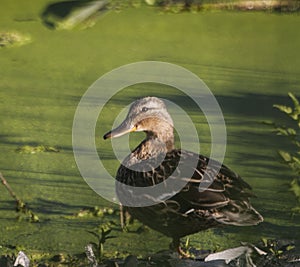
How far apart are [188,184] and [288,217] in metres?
0.47

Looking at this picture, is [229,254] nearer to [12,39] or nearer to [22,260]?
[22,260]

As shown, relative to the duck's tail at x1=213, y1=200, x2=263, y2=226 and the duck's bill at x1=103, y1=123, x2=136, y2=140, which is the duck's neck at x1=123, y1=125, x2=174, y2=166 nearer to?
the duck's bill at x1=103, y1=123, x2=136, y2=140

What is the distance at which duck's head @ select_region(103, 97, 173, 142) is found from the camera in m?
4.08

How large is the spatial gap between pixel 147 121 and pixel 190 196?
304 mm

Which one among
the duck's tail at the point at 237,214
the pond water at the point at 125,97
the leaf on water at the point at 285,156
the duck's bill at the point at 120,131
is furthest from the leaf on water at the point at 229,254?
the duck's bill at the point at 120,131

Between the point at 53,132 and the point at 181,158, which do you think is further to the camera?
the point at 53,132

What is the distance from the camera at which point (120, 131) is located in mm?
4074

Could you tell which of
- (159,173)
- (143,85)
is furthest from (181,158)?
(143,85)

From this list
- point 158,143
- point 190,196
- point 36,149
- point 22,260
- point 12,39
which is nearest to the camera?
point 22,260

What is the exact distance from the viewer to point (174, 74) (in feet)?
14.6

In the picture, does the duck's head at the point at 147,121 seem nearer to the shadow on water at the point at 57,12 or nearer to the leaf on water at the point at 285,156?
the leaf on water at the point at 285,156

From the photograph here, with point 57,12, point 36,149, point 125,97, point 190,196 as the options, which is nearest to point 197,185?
point 190,196

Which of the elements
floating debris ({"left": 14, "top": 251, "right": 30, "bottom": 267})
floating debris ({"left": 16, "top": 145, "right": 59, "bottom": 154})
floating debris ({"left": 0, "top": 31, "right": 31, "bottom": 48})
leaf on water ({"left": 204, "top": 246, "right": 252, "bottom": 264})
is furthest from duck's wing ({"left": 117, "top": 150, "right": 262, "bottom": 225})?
floating debris ({"left": 0, "top": 31, "right": 31, "bottom": 48})

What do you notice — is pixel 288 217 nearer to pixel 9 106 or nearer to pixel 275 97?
pixel 275 97
